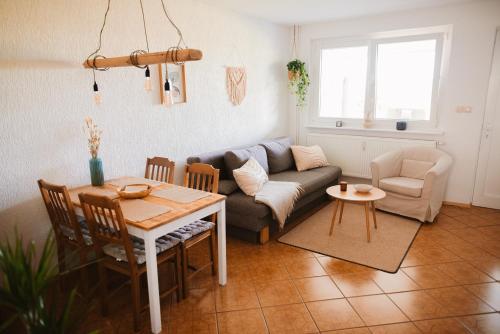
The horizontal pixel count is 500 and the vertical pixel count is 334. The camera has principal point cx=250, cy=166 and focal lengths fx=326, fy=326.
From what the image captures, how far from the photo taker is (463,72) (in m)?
4.07

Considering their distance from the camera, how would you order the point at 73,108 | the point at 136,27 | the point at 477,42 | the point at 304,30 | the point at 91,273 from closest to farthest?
the point at 73,108 → the point at 91,273 → the point at 136,27 → the point at 477,42 → the point at 304,30

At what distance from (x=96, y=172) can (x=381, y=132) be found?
386 centimetres

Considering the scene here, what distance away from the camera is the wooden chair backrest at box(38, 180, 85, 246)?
213cm

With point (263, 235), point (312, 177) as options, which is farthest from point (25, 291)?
point (312, 177)

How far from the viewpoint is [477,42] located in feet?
12.9

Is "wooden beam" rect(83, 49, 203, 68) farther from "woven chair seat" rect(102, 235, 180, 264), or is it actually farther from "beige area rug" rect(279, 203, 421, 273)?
"beige area rug" rect(279, 203, 421, 273)

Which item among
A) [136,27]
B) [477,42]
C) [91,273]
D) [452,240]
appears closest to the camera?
[91,273]

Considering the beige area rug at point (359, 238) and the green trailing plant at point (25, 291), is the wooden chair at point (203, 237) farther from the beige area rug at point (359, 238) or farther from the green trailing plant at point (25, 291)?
the green trailing plant at point (25, 291)

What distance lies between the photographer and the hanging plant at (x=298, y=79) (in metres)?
5.04

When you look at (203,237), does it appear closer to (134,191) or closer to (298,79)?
(134,191)

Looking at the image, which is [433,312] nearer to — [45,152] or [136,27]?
[45,152]

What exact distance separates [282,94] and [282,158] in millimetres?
1358

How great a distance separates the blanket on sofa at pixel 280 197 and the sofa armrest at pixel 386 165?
1.03 meters

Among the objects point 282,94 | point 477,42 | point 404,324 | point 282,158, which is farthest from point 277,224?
point 477,42
